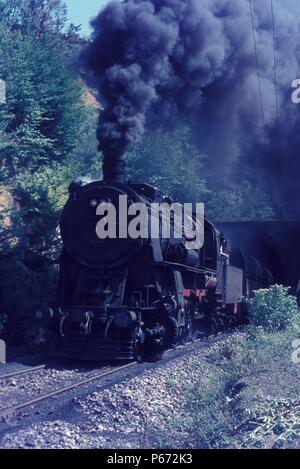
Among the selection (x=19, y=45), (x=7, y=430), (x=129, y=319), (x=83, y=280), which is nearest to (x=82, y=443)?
(x=7, y=430)

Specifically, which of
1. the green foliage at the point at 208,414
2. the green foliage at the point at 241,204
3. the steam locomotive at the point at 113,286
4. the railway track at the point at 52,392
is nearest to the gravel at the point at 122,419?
the green foliage at the point at 208,414

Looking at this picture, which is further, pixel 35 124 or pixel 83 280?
pixel 35 124

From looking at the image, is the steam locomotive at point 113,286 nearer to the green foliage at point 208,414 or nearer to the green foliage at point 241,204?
the green foliage at point 208,414

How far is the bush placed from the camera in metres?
14.0

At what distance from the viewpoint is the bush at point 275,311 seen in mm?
14008

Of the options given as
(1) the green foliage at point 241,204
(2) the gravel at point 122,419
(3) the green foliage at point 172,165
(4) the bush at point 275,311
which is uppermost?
(3) the green foliage at point 172,165

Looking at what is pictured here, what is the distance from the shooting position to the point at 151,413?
7.43m

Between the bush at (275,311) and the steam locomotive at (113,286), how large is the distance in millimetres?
2672

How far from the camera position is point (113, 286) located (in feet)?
36.1

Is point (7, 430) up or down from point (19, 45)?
down

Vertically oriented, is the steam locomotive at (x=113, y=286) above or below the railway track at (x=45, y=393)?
above

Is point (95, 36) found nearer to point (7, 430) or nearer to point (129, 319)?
point (129, 319)

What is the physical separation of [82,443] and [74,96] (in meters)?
23.0

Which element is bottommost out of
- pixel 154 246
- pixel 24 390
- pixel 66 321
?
pixel 24 390
